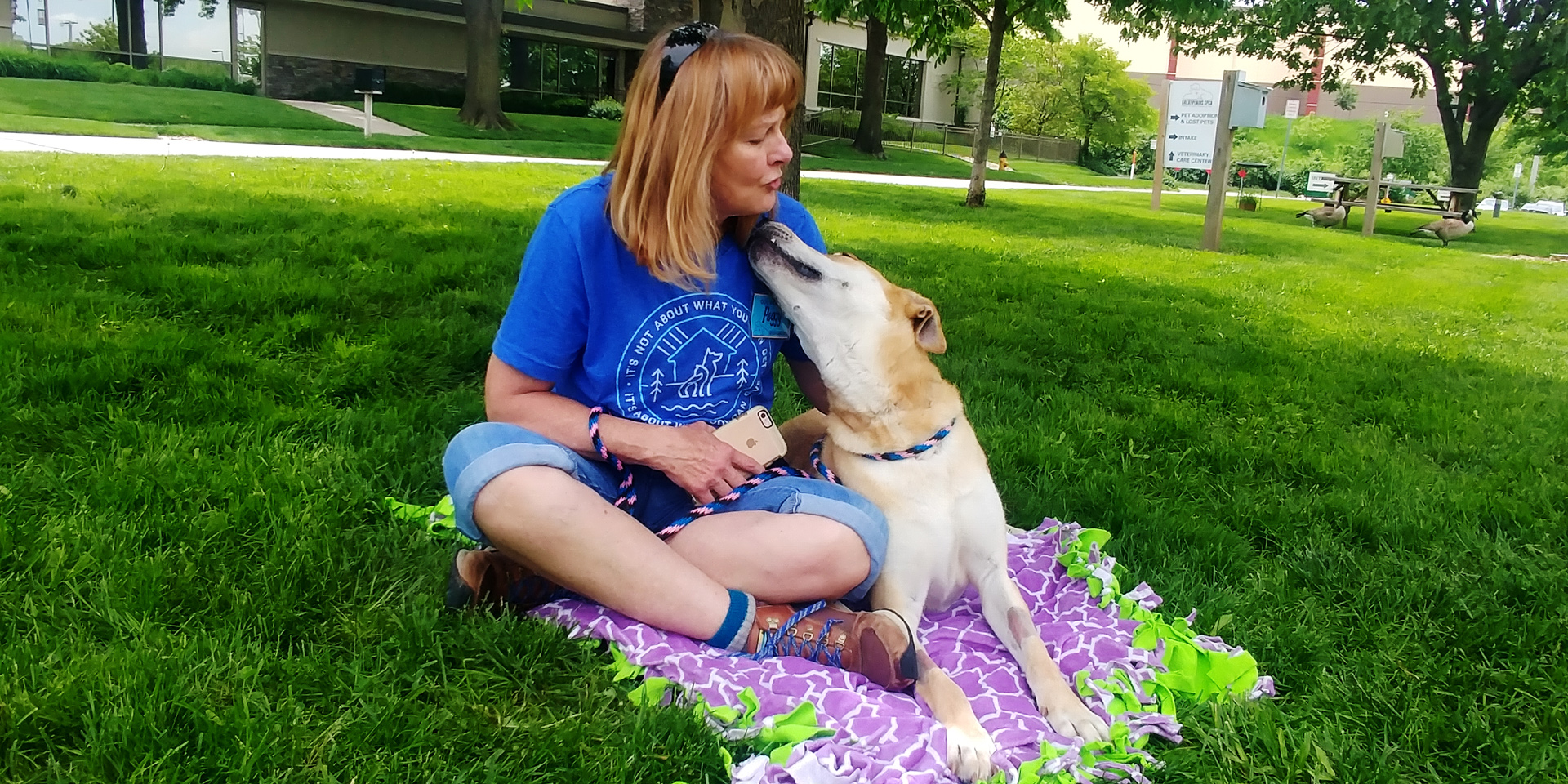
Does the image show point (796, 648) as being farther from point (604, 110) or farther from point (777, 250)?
point (604, 110)

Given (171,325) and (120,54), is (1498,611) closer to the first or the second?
(171,325)

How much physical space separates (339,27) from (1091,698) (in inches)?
1217

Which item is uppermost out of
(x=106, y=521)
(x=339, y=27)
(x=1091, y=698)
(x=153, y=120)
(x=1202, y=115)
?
(x=339, y=27)

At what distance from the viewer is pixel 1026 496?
12.0 feet

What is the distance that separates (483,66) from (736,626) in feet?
72.6

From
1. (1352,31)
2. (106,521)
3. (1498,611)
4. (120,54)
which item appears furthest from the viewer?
(120,54)

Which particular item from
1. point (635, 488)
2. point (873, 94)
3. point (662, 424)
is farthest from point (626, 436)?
point (873, 94)

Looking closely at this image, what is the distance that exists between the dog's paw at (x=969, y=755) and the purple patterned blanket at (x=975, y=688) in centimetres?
2

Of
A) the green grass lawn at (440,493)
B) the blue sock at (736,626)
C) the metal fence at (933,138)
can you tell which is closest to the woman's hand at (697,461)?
the blue sock at (736,626)

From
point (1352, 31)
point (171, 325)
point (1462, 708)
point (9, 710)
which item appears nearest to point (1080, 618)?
point (1462, 708)

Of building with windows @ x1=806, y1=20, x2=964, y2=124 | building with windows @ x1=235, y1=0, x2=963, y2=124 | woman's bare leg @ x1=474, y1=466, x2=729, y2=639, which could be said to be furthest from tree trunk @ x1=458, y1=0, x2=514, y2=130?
woman's bare leg @ x1=474, y1=466, x2=729, y2=639

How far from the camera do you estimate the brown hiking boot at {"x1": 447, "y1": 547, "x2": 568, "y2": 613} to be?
7.87ft

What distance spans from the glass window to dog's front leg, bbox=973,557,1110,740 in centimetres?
3672

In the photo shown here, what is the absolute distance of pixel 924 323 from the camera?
278 centimetres
